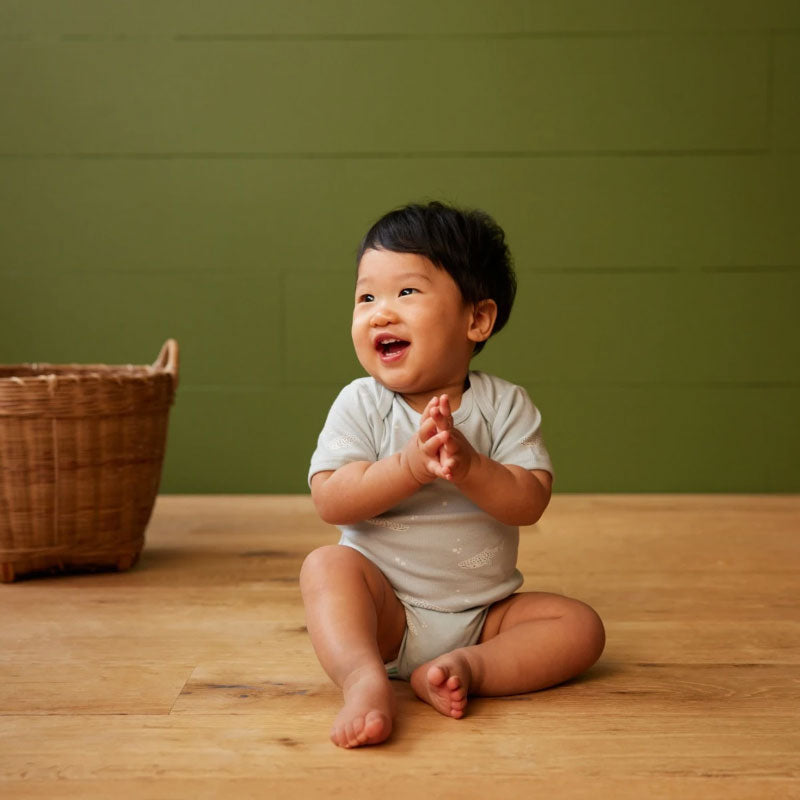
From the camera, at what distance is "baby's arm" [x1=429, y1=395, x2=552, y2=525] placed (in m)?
1.08

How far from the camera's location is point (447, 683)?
1124mm

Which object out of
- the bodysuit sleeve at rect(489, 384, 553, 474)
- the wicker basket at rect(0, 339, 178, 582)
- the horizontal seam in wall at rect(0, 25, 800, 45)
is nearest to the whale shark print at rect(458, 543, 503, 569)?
the bodysuit sleeve at rect(489, 384, 553, 474)

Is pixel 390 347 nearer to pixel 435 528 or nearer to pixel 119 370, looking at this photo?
pixel 435 528

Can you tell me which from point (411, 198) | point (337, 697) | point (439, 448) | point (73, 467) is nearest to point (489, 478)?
point (439, 448)

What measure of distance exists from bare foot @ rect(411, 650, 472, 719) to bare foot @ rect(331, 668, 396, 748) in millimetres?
56

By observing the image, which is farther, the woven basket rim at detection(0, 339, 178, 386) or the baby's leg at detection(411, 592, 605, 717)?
the woven basket rim at detection(0, 339, 178, 386)

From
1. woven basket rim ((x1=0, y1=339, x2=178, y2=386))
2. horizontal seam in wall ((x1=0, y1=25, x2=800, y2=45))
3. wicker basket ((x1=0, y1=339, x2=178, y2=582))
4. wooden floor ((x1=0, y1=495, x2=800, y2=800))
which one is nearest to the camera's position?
wooden floor ((x1=0, y1=495, x2=800, y2=800))

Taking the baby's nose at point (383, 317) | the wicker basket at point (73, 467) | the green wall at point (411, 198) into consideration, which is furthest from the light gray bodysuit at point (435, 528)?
the green wall at point (411, 198)

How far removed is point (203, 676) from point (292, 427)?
58.9 inches

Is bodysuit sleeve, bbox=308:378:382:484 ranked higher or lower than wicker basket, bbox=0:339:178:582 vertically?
higher

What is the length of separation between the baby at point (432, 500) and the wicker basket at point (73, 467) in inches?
25.4

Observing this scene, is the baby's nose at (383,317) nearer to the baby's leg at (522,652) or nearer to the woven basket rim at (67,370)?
the baby's leg at (522,652)

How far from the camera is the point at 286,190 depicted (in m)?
2.72

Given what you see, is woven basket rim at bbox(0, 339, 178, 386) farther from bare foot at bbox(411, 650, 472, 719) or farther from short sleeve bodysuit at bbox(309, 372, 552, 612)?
bare foot at bbox(411, 650, 472, 719)
